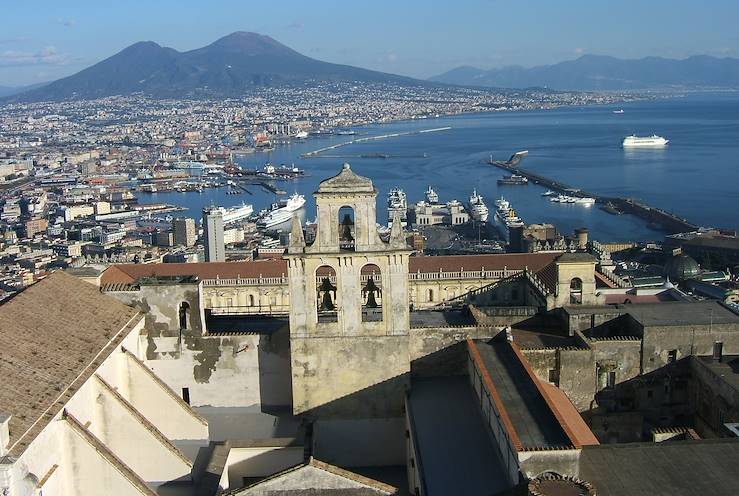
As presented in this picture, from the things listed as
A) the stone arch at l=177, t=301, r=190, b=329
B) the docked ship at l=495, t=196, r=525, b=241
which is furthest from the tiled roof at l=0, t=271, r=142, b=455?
the docked ship at l=495, t=196, r=525, b=241

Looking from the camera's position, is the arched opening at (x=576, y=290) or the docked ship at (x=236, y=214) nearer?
the arched opening at (x=576, y=290)

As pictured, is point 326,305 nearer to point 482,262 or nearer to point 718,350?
point 718,350

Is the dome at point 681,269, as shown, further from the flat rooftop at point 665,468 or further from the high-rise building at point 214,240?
the flat rooftop at point 665,468

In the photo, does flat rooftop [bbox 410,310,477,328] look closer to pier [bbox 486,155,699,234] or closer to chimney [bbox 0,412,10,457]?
chimney [bbox 0,412,10,457]

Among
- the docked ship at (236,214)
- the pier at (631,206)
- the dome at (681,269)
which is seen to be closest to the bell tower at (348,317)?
the dome at (681,269)

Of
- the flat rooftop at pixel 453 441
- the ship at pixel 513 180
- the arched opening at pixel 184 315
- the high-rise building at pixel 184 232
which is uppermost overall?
the arched opening at pixel 184 315

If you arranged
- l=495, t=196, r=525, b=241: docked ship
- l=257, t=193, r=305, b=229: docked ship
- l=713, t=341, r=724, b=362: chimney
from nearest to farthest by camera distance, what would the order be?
l=713, t=341, r=724, b=362: chimney
l=495, t=196, r=525, b=241: docked ship
l=257, t=193, r=305, b=229: docked ship

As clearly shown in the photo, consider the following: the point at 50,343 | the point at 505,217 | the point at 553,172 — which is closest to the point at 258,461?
the point at 50,343

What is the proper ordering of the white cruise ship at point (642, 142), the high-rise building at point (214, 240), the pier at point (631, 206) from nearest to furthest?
1. the high-rise building at point (214, 240)
2. the pier at point (631, 206)
3. the white cruise ship at point (642, 142)
